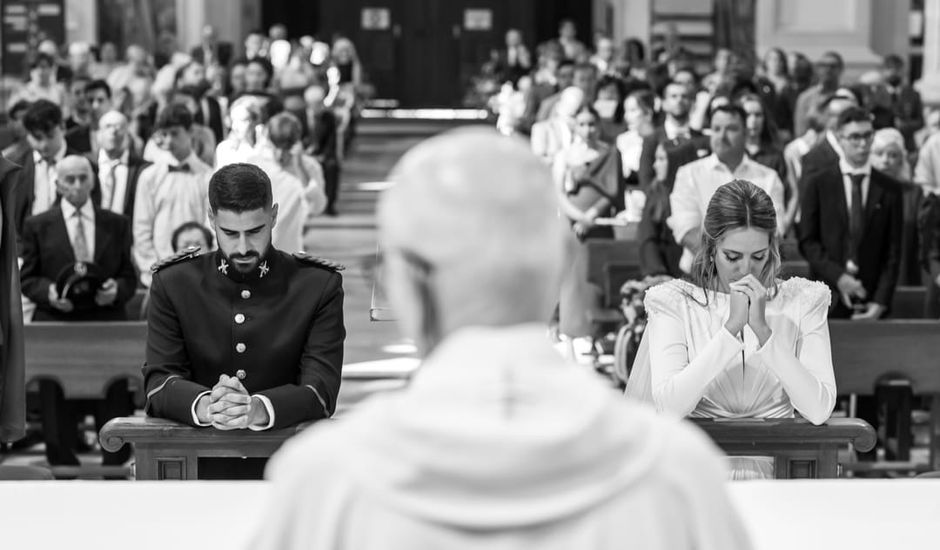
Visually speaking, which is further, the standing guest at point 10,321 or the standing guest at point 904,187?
the standing guest at point 904,187

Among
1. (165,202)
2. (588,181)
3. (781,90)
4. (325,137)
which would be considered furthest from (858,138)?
(325,137)

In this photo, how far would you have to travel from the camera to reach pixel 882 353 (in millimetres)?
7168

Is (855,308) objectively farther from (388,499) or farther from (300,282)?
(388,499)

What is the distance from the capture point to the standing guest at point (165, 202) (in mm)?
9539

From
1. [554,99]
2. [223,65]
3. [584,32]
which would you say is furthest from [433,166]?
[584,32]

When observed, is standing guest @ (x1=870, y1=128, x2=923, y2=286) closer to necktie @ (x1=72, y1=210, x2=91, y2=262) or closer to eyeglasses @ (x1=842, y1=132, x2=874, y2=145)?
eyeglasses @ (x1=842, y1=132, x2=874, y2=145)

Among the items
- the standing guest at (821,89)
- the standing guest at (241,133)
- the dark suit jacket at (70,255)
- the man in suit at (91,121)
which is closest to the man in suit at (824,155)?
the standing guest at (241,133)

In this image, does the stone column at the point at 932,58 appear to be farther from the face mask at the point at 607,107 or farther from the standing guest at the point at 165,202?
the standing guest at the point at 165,202

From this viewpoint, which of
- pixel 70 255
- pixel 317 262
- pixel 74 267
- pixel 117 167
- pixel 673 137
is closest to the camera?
pixel 317 262

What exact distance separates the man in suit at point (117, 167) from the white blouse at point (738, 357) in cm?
553

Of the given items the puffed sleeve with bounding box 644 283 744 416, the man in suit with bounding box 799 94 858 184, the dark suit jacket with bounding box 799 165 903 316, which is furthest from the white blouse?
the man in suit with bounding box 799 94 858 184

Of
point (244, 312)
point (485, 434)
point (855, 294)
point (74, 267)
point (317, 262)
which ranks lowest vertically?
point (855, 294)

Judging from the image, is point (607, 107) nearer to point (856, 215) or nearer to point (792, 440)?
point (856, 215)

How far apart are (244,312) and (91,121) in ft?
31.9
